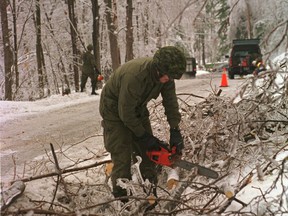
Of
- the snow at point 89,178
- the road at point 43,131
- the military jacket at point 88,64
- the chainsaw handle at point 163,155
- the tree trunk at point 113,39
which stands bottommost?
the snow at point 89,178

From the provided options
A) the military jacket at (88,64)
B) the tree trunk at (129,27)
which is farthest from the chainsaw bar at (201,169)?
the tree trunk at (129,27)

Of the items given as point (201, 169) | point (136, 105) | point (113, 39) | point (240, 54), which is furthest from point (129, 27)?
point (201, 169)

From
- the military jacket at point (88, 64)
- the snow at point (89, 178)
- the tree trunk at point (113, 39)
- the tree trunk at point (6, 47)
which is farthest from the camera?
the tree trunk at point (113, 39)

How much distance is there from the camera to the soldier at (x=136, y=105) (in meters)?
3.03

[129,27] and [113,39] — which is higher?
[129,27]

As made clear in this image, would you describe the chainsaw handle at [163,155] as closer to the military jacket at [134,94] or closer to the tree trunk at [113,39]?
the military jacket at [134,94]

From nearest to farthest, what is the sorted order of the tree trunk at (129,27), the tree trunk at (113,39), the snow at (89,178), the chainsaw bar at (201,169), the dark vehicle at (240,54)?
the chainsaw bar at (201,169)
the snow at (89,178)
the tree trunk at (113,39)
the tree trunk at (129,27)
the dark vehicle at (240,54)

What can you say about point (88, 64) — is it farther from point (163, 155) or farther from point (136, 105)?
point (163, 155)

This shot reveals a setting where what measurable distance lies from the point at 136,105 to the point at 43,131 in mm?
4181

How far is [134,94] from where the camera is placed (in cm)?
310

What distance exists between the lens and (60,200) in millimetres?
3582

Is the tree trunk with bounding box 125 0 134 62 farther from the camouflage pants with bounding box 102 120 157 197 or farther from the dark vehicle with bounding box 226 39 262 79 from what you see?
the camouflage pants with bounding box 102 120 157 197

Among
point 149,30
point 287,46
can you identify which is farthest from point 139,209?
point 149,30

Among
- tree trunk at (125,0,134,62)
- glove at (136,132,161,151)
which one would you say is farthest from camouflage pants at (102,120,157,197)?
tree trunk at (125,0,134,62)
